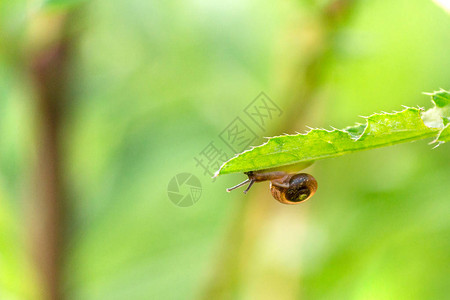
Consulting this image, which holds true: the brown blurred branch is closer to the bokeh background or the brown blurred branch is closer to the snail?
the bokeh background

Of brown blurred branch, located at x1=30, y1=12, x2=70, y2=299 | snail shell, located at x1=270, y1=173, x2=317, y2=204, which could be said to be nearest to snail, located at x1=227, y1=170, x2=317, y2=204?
snail shell, located at x1=270, y1=173, x2=317, y2=204

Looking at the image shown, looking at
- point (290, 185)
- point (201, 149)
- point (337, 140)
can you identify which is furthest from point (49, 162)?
point (337, 140)

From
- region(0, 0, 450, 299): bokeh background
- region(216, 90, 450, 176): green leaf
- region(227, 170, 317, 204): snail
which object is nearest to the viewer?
region(216, 90, 450, 176): green leaf

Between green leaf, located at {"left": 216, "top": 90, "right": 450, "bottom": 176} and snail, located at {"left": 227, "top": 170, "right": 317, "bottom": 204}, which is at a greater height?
snail, located at {"left": 227, "top": 170, "right": 317, "bottom": 204}

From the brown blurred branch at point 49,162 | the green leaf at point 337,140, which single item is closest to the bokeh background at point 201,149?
the brown blurred branch at point 49,162


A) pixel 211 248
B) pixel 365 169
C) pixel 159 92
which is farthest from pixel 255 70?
pixel 211 248

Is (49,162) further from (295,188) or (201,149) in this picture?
(295,188)
